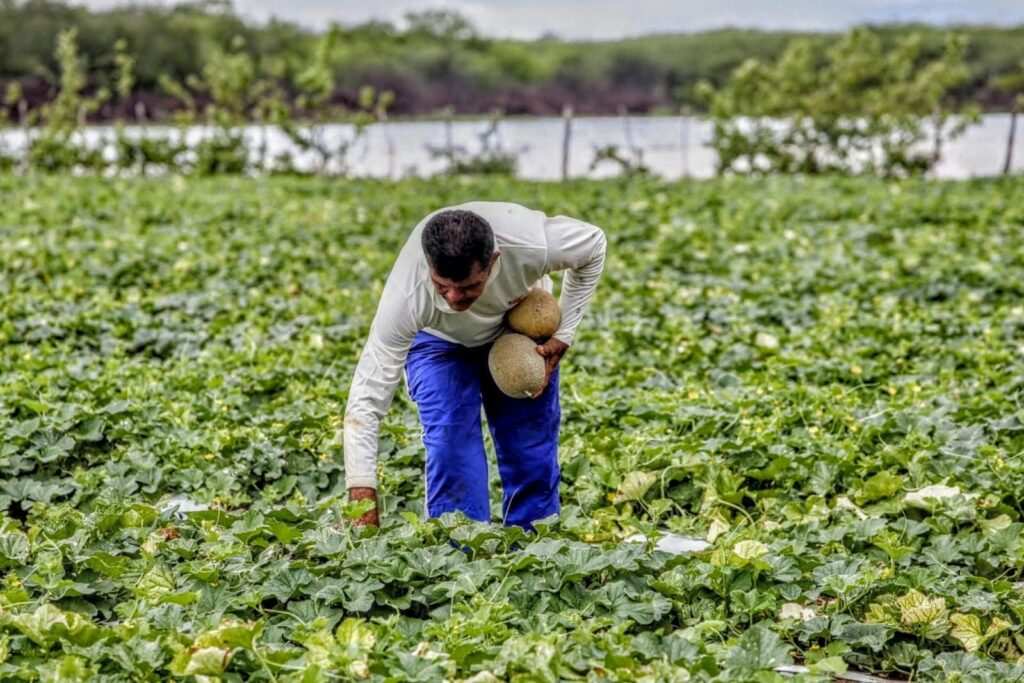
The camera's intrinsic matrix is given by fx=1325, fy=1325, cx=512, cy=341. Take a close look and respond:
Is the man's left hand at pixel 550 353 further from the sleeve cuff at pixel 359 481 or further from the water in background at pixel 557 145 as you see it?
the water in background at pixel 557 145

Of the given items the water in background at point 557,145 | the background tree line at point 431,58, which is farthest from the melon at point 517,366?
the background tree line at point 431,58

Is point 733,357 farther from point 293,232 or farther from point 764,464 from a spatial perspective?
point 293,232

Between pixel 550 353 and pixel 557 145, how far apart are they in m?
22.2

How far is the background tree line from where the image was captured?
3219 cm

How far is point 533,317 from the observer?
425 centimetres

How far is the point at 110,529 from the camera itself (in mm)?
4047

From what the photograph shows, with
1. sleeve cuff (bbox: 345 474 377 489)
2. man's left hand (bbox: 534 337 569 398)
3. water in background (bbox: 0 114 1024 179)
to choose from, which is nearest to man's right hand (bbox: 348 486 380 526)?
sleeve cuff (bbox: 345 474 377 489)

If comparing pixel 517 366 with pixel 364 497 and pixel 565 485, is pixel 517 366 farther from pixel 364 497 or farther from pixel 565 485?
pixel 565 485

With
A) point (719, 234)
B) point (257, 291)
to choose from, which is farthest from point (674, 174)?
point (257, 291)

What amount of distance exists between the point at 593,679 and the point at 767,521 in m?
1.81

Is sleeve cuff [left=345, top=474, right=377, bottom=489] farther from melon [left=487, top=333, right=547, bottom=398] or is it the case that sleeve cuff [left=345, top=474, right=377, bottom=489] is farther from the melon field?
melon [left=487, top=333, right=547, bottom=398]

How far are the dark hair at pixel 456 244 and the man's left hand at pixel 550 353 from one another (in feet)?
1.96

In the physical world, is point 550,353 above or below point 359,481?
above

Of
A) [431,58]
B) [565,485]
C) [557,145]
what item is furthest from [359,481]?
[431,58]
